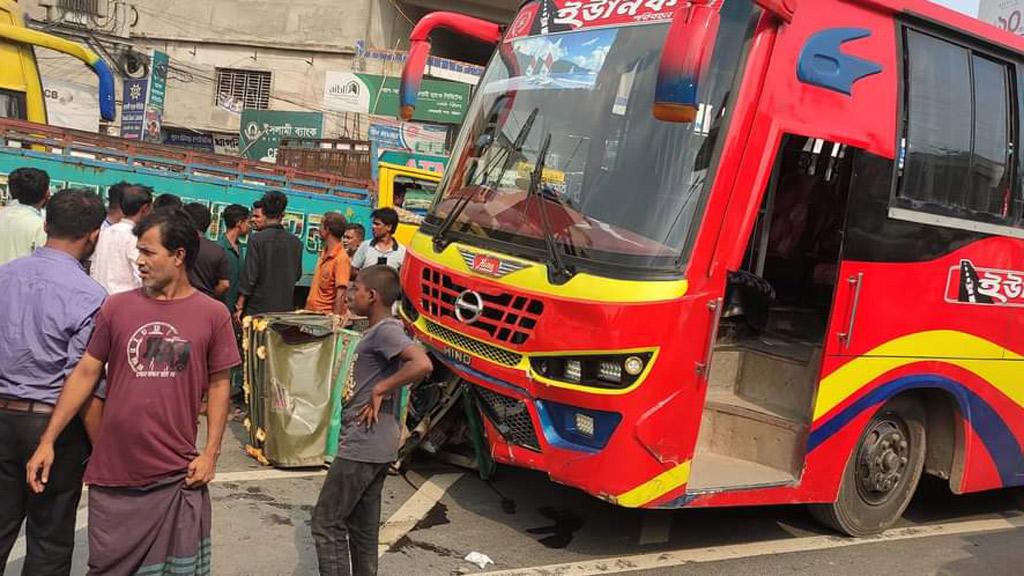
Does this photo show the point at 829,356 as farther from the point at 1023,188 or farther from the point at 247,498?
the point at 247,498

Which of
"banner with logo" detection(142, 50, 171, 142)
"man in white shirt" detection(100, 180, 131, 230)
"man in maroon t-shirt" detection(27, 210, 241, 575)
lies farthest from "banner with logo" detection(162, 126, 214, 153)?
"man in maroon t-shirt" detection(27, 210, 241, 575)

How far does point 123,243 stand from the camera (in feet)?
17.5

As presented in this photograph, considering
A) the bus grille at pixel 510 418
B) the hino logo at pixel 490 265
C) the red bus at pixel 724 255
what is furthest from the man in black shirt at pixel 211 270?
the bus grille at pixel 510 418

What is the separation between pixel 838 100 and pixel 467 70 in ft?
72.6

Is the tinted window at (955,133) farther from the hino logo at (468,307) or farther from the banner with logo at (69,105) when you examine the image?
the banner with logo at (69,105)

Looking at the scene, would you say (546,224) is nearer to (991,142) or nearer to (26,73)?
(991,142)

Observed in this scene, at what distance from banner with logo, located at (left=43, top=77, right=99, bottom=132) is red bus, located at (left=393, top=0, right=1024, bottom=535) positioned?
46.1 ft

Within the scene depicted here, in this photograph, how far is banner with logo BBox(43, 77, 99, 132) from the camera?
666 inches

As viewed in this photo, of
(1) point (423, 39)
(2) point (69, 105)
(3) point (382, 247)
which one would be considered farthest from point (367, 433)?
(2) point (69, 105)

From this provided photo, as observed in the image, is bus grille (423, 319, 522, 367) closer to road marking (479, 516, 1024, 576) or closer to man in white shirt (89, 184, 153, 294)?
road marking (479, 516, 1024, 576)

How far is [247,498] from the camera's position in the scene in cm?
518

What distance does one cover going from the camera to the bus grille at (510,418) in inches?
181

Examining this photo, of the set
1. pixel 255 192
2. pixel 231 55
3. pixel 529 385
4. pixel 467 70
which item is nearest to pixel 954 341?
pixel 529 385

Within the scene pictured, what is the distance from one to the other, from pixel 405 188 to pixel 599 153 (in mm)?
6687
